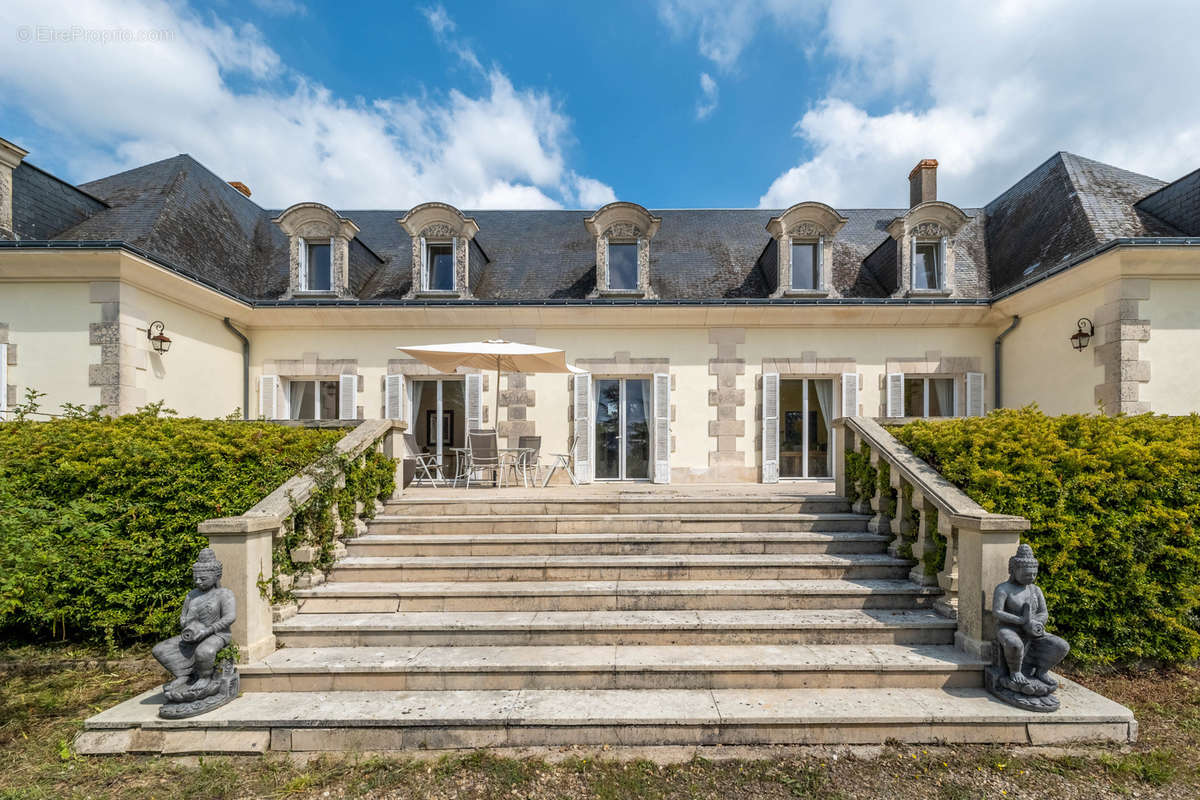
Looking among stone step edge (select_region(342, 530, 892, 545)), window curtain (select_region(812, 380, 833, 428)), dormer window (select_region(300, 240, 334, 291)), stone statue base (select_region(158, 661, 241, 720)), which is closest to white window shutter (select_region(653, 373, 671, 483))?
window curtain (select_region(812, 380, 833, 428))

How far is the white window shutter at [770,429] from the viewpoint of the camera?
8711mm

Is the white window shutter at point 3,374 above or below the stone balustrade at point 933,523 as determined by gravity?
above

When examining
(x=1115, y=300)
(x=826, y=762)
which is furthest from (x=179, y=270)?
(x=1115, y=300)

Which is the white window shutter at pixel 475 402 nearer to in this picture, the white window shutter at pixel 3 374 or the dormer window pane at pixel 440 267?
the dormer window pane at pixel 440 267

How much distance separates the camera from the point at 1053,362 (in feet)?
25.1

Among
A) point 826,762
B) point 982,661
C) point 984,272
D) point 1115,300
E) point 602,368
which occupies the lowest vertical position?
point 826,762

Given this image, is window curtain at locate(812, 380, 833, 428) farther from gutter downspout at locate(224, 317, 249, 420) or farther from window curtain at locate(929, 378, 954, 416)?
gutter downspout at locate(224, 317, 249, 420)

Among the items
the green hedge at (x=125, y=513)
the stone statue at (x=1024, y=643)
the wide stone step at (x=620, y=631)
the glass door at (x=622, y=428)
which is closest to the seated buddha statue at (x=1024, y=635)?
the stone statue at (x=1024, y=643)

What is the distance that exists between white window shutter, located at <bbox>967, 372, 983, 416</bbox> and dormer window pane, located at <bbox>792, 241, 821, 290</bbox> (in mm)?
3092

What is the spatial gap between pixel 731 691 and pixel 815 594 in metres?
1.13

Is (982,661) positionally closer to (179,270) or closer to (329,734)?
(329,734)

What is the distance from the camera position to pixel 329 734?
2.95m

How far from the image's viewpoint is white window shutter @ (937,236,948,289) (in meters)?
8.96

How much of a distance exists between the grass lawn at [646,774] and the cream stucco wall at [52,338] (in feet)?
18.0
